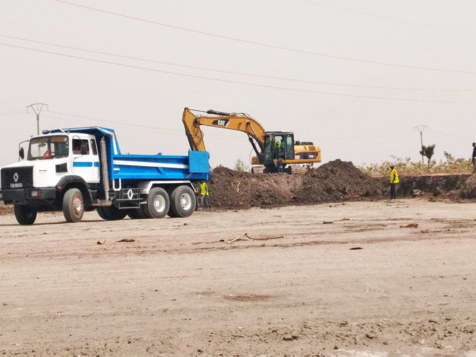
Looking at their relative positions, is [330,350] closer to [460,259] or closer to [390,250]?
[460,259]

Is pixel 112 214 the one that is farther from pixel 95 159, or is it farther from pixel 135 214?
pixel 95 159

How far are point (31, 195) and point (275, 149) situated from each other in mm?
23109

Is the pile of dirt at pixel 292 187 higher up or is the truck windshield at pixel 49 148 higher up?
the truck windshield at pixel 49 148

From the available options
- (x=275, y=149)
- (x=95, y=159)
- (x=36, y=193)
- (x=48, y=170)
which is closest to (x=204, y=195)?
(x=95, y=159)

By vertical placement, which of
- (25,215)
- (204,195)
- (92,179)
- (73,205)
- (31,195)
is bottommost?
(25,215)

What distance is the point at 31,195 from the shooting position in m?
24.1

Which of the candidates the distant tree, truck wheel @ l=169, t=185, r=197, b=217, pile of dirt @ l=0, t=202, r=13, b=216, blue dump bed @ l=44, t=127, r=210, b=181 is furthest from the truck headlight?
the distant tree

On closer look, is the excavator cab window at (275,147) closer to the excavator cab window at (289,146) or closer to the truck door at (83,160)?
the excavator cab window at (289,146)

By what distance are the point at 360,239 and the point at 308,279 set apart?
5.83 metres

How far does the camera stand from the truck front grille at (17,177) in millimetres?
24203

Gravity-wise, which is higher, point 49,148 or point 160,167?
point 49,148

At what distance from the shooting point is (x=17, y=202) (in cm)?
2450

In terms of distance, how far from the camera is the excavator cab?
4544 centimetres

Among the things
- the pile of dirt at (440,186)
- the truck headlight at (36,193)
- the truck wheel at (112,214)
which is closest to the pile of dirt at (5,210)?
the truck wheel at (112,214)
